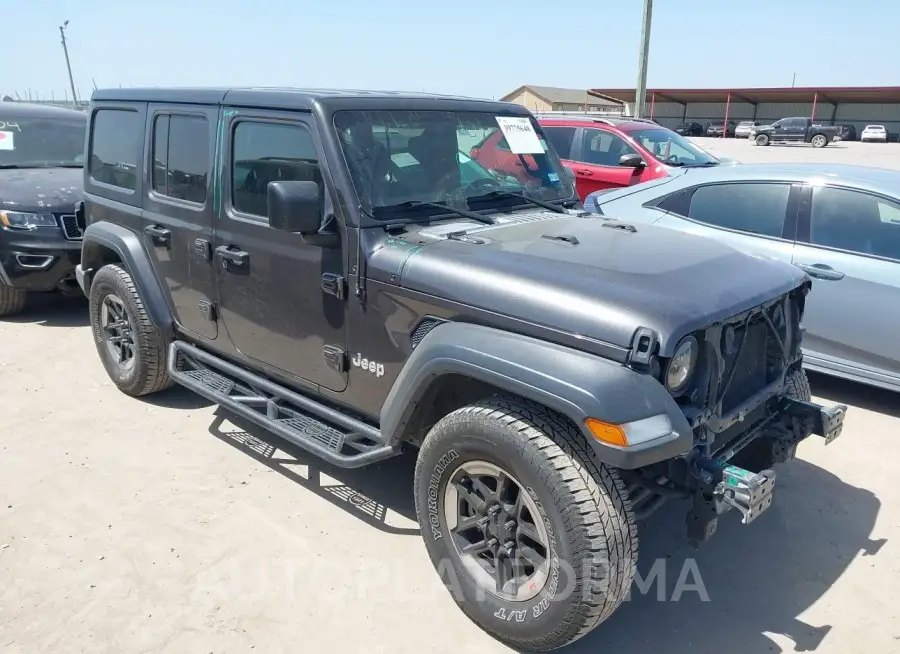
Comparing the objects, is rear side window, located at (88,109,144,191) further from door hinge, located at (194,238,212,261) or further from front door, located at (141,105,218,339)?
door hinge, located at (194,238,212,261)

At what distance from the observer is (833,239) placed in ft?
16.2

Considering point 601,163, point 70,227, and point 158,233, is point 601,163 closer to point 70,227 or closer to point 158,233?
point 70,227

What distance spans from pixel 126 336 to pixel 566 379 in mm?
3598

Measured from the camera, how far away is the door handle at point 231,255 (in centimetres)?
370

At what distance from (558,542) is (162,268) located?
305 cm

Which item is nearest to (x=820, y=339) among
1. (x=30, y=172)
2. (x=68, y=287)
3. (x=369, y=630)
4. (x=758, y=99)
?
(x=369, y=630)

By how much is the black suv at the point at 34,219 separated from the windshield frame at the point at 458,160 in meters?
4.38

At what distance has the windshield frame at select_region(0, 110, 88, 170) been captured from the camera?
291 inches

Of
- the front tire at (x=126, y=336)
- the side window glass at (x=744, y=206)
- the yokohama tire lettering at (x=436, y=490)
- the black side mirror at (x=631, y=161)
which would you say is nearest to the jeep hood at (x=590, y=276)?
the yokohama tire lettering at (x=436, y=490)

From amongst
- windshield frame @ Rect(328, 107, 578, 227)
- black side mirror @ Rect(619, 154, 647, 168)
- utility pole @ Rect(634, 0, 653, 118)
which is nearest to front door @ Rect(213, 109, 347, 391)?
windshield frame @ Rect(328, 107, 578, 227)

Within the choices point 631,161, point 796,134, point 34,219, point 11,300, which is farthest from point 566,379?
point 796,134

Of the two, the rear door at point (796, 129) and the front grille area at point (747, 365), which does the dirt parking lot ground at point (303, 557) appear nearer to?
the front grille area at point (747, 365)

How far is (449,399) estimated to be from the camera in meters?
3.10

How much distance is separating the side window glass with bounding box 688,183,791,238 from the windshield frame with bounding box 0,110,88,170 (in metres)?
5.90
